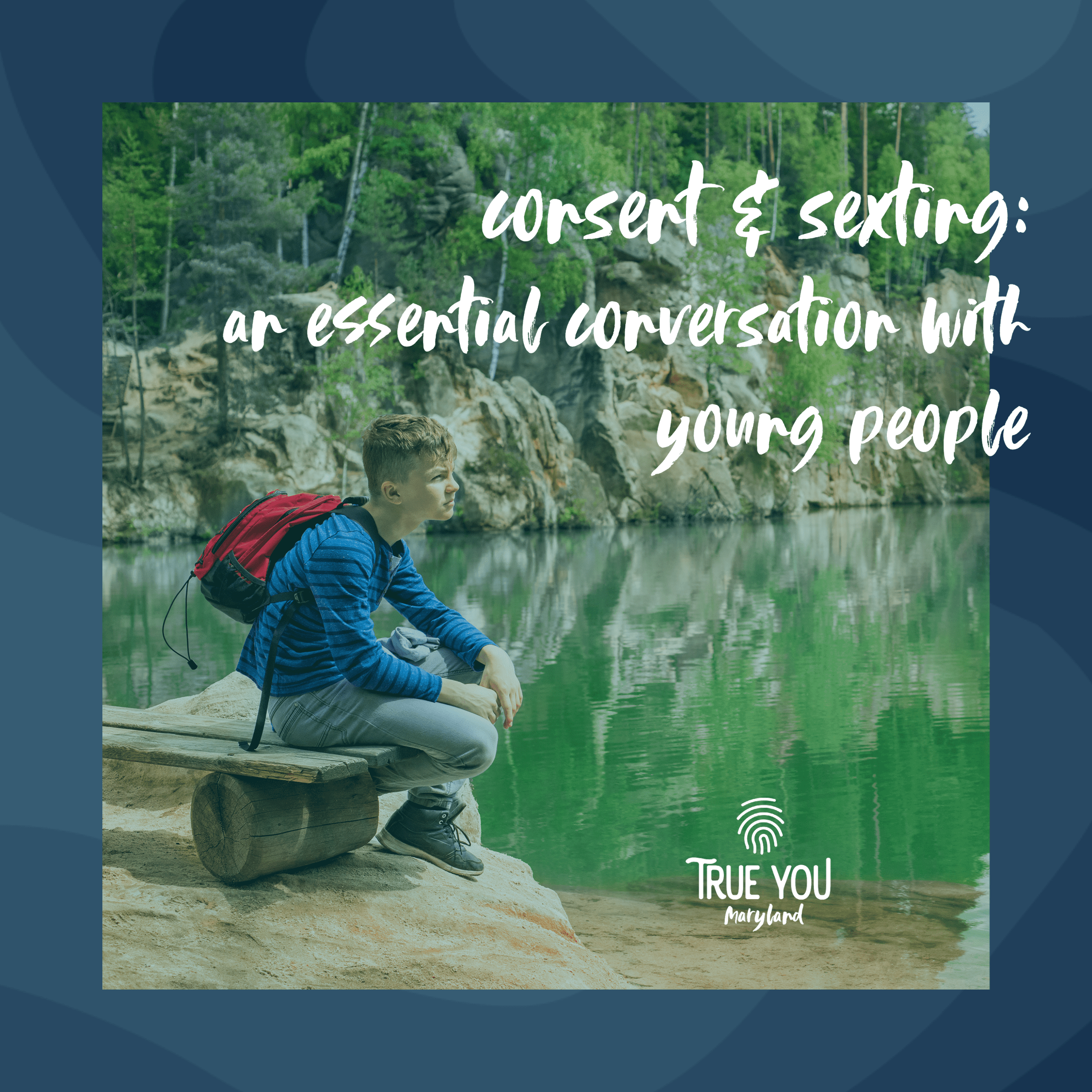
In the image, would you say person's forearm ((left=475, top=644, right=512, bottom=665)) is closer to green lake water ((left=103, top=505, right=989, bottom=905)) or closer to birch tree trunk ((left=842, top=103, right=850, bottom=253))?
green lake water ((left=103, top=505, right=989, bottom=905))

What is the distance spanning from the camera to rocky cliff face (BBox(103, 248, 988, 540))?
11758mm

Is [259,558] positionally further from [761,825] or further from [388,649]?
[761,825]

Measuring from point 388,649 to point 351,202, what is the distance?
10532 mm

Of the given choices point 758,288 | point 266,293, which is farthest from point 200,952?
point 266,293

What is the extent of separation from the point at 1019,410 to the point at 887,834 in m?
1.62

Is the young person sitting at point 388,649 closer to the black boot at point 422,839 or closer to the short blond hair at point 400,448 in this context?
the short blond hair at point 400,448

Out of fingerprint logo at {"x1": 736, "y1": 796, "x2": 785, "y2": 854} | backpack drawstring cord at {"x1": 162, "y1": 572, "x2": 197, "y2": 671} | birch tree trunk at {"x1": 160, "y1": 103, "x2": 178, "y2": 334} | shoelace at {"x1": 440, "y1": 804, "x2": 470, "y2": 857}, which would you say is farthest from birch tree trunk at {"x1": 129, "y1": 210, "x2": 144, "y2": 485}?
fingerprint logo at {"x1": 736, "y1": 796, "x2": 785, "y2": 854}

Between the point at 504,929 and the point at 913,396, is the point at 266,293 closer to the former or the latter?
the point at 913,396

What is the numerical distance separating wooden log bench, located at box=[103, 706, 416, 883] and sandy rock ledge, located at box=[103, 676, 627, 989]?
0.28ft

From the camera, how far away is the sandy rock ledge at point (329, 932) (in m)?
2.94

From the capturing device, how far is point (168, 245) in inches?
417

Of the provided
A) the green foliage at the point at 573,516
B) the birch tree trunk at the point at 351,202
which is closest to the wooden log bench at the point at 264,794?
the birch tree trunk at the point at 351,202

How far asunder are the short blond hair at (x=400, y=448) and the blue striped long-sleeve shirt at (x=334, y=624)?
0.53 ft

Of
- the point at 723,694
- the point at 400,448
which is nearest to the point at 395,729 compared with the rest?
the point at 400,448
